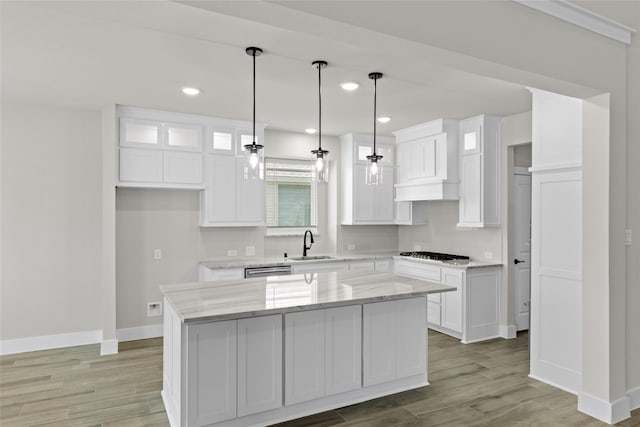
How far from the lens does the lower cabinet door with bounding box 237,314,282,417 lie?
2697 millimetres

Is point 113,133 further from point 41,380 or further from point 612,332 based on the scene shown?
point 612,332

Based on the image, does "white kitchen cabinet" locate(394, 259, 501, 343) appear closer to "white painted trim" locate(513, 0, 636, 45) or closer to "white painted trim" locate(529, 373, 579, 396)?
"white painted trim" locate(529, 373, 579, 396)

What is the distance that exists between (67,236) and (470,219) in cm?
484

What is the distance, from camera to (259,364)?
9.02 feet

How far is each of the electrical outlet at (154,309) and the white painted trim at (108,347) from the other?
60 centimetres

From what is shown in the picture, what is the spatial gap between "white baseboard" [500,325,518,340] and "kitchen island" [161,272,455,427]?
1.96 m

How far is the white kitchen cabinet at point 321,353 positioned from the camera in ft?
9.41

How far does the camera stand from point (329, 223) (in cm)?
633

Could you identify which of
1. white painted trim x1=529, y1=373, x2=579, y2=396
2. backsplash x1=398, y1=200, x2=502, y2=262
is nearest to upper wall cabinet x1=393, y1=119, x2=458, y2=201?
backsplash x1=398, y1=200, x2=502, y2=262

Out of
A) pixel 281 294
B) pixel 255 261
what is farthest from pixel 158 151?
pixel 281 294

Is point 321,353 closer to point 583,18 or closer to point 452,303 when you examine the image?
point 452,303

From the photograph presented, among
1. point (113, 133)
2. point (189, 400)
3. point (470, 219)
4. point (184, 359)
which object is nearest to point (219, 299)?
point (184, 359)

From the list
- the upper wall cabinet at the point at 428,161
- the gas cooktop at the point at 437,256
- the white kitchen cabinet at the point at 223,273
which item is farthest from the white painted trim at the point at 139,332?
the upper wall cabinet at the point at 428,161

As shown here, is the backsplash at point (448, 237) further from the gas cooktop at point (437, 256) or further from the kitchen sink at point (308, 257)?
the kitchen sink at point (308, 257)
